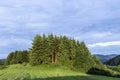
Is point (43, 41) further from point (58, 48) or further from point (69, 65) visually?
point (69, 65)

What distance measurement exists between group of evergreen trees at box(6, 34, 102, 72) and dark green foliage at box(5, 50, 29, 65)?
116ft

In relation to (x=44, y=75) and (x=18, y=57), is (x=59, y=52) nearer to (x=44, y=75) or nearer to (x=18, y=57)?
(x=44, y=75)

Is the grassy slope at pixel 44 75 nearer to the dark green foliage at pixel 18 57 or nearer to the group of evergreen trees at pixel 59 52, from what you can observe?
the group of evergreen trees at pixel 59 52

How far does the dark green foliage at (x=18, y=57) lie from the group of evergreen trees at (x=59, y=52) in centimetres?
3521

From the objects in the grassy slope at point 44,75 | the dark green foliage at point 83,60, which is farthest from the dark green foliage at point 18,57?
the grassy slope at point 44,75

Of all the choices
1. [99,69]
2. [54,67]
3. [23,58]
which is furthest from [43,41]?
[23,58]

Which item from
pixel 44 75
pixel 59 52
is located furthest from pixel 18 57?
pixel 44 75

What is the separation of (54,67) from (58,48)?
1075 cm

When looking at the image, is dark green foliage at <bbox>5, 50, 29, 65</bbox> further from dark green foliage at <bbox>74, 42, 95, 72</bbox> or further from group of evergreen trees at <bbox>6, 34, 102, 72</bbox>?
dark green foliage at <bbox>74, 42, 95, 72</bbox>

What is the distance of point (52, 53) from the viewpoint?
134m

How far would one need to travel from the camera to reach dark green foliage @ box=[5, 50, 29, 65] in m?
172

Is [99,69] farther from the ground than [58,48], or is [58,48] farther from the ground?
[58,48]

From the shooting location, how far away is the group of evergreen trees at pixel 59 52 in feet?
427

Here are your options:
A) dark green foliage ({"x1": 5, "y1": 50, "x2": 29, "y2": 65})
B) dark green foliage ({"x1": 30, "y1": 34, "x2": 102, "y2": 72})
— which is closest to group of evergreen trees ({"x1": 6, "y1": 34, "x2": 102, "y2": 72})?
dark green foliage ({"x1": 30, "y1": 34, "x2": 102, "y2": 72})
